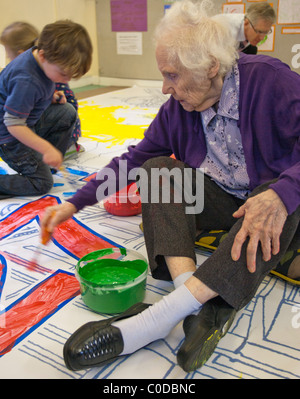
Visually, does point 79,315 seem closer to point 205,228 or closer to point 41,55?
point 205,228

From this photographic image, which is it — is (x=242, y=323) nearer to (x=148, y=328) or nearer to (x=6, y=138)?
(x=148, y=328)

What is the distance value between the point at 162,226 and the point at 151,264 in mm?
117

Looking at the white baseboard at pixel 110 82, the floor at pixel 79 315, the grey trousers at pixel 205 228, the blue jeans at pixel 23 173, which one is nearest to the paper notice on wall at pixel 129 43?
the white baseboard at pixel 110 82

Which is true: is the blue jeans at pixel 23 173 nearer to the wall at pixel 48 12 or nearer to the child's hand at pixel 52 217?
the child's hand at pixel 52 217

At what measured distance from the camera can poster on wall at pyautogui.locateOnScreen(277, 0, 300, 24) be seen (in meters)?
3.82

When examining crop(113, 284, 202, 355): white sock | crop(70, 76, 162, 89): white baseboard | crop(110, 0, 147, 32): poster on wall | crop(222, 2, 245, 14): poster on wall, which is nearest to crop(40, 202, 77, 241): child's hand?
crop(113, 284, 202, 355): white sock

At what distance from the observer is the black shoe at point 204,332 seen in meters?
0.87

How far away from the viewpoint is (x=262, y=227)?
91 cm

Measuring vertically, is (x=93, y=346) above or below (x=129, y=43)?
below

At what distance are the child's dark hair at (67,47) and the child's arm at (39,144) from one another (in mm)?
294

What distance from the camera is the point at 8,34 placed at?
2.04 metres

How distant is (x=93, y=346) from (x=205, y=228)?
606 mm

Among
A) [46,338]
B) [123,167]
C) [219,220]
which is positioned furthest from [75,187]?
[46,338]

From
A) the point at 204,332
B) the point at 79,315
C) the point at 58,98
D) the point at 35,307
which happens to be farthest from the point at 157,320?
the point at 58,98
